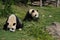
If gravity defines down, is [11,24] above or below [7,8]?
below

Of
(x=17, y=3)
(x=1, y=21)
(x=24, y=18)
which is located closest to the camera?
(x=1, y=21)

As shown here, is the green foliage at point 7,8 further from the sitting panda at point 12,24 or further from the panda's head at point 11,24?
the panda's head at point 11,24

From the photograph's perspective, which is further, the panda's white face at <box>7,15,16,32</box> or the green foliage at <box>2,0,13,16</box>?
the green foliage at <box>2,0,13,16</box>

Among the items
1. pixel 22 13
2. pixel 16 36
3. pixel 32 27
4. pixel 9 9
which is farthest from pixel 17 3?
pixel 16 36

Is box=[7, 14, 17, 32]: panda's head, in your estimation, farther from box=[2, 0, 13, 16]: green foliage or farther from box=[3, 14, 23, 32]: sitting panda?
box=[2, 0, 13, 16]: green foliage

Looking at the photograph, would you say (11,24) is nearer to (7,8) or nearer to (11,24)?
(11,24)

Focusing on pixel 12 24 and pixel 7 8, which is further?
pixel 7 8

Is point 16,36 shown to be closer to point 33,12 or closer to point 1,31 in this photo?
point 1,31

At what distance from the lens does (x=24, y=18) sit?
11164 millimetres

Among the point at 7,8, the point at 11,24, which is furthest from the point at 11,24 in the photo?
the point at 7,8

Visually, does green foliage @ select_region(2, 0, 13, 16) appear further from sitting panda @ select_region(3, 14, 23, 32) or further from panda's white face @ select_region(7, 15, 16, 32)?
panda's white face @ select_region(7, 15, 16, 32)

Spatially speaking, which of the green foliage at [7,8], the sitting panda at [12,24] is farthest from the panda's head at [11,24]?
the green foliage at [7,8]

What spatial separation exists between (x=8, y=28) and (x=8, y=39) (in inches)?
39.1

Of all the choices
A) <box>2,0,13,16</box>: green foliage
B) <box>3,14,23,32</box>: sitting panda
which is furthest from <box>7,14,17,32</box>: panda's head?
<box>2,0,13,16</box>: green foliage
